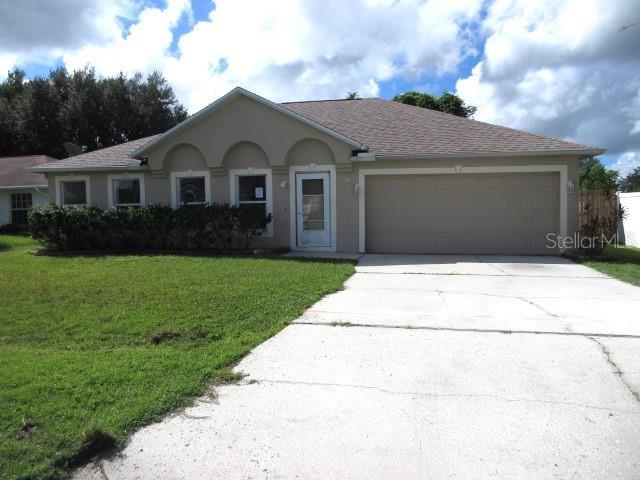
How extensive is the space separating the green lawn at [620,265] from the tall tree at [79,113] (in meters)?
30.1

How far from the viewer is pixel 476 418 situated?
3.77m

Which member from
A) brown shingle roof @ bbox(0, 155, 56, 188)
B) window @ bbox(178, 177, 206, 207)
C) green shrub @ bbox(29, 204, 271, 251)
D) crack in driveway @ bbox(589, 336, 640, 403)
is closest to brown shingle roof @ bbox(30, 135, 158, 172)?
window @ bbox(178, 177, 206, 207)

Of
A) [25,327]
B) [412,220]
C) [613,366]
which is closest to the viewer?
[613,366]

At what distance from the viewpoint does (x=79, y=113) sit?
33125 mm

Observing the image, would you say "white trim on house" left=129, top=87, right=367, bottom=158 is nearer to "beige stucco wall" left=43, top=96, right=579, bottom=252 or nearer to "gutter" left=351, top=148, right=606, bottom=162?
"beige stucco wall" left=43, top=96, right=579, bottom=252

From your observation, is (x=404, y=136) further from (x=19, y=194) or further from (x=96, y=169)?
(x=19, y=194)

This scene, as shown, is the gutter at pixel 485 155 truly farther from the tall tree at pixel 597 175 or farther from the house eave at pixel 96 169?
the tall tree at pixel 597 175

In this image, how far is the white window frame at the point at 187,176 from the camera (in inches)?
577

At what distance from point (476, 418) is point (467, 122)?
1345cm

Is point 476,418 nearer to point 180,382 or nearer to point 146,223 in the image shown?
point 180,382

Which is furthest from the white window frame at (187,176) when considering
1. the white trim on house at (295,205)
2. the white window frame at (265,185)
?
the white trim on house at (295,205)

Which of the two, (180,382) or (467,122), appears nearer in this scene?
(180,382)

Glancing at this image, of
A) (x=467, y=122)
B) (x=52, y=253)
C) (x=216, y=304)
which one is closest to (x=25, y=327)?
(x=216, y=304)

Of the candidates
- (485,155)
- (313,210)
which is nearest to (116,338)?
(313,210)
